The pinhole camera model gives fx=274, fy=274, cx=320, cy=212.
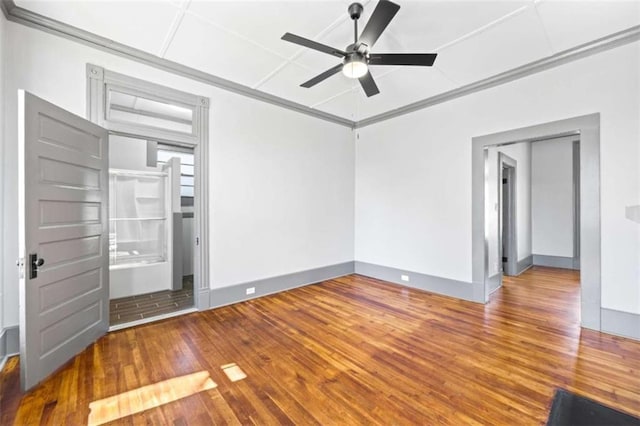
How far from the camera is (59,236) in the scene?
2.35m

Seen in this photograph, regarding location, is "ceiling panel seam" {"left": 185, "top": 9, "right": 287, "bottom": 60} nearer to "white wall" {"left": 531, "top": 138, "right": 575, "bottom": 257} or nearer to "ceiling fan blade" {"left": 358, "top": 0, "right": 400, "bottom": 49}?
"ceiling fan blade" {"left": 358, "top": 0, "right": 400, "bottom": 49}

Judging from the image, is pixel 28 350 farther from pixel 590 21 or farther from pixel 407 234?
pixel 590 21

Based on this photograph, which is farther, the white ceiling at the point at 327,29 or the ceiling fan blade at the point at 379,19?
the white ceiling at the point at 327,29

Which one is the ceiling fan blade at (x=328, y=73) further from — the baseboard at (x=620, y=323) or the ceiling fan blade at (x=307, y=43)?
the baseboard at (x=620, y=323)

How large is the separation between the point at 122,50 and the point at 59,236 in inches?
82.2

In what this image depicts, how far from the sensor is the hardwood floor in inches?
71.8

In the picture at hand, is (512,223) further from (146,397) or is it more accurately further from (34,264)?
(34,264)

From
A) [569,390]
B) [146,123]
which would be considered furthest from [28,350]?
[569,390]

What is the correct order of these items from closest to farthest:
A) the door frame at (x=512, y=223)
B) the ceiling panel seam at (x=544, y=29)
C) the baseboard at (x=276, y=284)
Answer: the ceiling panel seam at (x=544, y=29)
the baseboard at (x=276, y=284)
the door frame at (x=512, y=223)

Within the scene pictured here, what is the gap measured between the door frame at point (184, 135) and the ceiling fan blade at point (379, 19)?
2.32 meters

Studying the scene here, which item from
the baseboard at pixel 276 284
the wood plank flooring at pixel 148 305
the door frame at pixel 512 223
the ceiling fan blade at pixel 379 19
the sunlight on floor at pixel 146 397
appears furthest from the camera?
the door frame at pixel 512 223

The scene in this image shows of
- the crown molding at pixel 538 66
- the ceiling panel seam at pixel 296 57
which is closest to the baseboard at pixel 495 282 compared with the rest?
the crown molding at pixel 538 66

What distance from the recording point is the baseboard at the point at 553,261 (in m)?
6.10

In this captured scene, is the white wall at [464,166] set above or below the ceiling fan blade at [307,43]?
below
